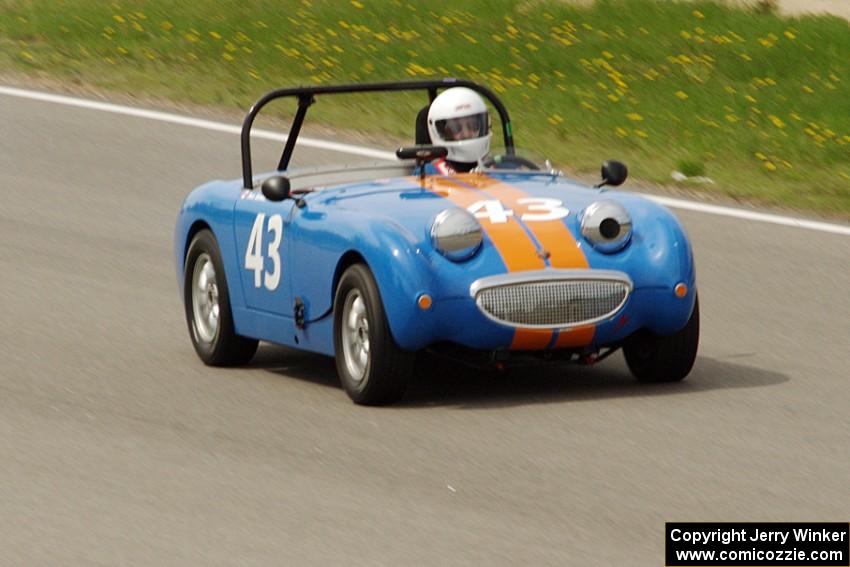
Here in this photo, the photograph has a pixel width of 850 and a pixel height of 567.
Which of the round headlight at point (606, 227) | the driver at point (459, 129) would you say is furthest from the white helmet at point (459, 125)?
the round headlight at point (606, 227)

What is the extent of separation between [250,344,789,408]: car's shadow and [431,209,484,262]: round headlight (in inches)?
26.5

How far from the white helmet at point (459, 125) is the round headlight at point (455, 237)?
1384 mm

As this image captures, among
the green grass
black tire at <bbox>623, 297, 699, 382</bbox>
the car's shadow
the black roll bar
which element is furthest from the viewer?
the green grass

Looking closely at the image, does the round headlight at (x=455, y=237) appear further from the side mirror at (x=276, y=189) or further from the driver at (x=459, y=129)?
the driver at (x=459, y=129)

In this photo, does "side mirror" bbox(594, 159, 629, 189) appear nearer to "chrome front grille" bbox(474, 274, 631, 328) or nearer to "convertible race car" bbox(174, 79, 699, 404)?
"convertible race car" bbox(174, 79, 699, 404)

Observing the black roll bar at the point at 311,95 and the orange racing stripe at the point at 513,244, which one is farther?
the black roll bar at the point at 311,95

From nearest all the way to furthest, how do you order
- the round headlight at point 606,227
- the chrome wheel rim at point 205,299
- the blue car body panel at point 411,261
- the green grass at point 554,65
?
the blue car body panel at point 411,261, the round headlight at point 606,227, the chrome wheel rim at point 205,299, the green grass at point 554,65

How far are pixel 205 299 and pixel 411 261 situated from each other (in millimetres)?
2187

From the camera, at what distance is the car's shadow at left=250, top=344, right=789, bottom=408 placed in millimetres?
9203

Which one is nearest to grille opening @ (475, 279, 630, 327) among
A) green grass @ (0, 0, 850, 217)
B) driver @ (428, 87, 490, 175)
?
driver @ (428, 87, 490, 175)

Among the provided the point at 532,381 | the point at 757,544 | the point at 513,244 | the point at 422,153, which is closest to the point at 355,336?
the point at 513,244

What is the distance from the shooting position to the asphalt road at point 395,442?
22.6 feet

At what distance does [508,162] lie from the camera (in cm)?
1038

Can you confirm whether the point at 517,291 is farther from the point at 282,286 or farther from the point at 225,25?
the point at 225,25
